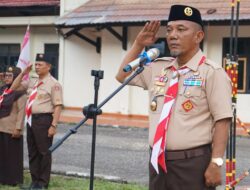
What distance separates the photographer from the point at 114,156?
11.7 meters

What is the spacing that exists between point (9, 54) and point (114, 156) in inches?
500

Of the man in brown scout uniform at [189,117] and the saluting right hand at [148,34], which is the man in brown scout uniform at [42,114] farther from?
the man in brown scout uniform at [189,117]

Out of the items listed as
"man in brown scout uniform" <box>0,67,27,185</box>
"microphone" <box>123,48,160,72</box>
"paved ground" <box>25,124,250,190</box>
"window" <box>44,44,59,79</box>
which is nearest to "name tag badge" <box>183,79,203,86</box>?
"microphone" <box>123,48,160,72</box>

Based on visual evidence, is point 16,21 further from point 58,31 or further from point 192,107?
point 192,107

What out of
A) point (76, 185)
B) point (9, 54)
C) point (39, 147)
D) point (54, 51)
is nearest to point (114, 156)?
point (76, 185)

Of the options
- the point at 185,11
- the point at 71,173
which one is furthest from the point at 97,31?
the point at 185,11

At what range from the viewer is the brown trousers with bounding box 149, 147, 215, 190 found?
395 cm

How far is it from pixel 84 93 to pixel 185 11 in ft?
56.8

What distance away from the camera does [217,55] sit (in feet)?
58.0

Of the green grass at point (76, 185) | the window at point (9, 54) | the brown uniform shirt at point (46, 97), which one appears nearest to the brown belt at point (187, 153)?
the brown uniform shirt at point (46, 97)

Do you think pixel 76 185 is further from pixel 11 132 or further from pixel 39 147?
pixel 11 132

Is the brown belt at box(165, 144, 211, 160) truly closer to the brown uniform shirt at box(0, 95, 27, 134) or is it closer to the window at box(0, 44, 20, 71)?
the brown uniform shirt at box(0, 95, 27, 134)

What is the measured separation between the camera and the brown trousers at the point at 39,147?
7.85 meters

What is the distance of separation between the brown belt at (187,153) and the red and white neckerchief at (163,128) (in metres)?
0.07
